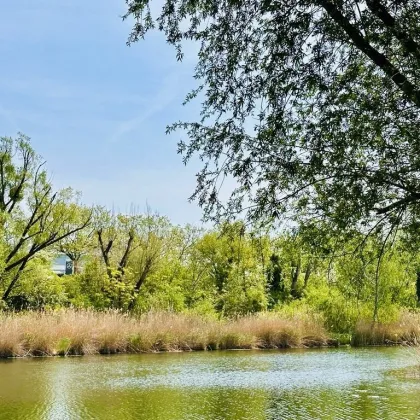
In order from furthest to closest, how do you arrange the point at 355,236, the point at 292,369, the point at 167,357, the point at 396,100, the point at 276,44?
the point at 167,357 → the point at 292,369 → the point at 355,236 → the point at 276,44 → the point at 396,100

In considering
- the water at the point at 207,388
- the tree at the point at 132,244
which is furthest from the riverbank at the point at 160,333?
the tree at the point at 132,244

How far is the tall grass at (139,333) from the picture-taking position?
48.5 ft

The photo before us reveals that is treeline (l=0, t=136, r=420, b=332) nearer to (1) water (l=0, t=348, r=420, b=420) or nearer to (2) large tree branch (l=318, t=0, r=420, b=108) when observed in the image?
(1) water (l=0, t=348, r=420, b=420)

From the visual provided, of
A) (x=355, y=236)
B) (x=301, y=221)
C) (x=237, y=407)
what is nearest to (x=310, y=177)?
(x=301, y=221)

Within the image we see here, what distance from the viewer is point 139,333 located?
639 inches

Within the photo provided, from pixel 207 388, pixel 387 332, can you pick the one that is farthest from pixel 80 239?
pixel 207 388

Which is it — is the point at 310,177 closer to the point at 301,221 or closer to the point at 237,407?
the point at 301,221

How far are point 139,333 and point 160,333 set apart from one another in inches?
25.4

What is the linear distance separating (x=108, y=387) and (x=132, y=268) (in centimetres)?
1479

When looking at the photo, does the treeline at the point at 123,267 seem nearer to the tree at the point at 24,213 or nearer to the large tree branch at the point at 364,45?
the tree at the point at 24,213

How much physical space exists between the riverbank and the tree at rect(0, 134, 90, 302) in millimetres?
4471

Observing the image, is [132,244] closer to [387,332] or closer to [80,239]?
[80,239]

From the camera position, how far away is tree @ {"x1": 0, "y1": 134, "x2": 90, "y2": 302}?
2084cm

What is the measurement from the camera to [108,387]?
30.8ft
